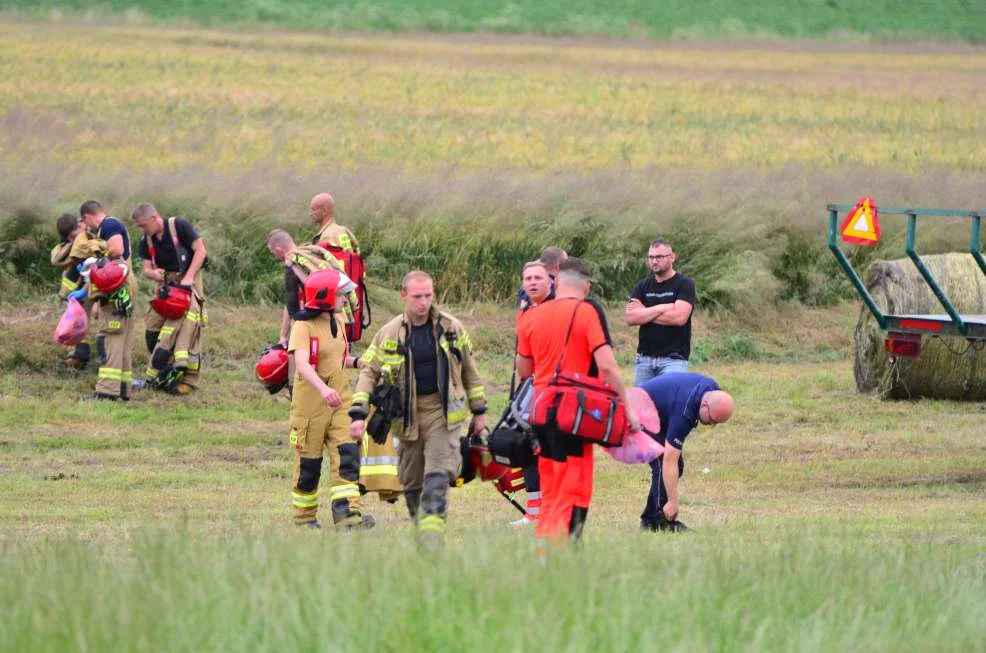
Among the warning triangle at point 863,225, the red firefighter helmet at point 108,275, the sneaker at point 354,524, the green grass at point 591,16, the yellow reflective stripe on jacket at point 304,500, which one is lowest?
the sneaker at point 354,524

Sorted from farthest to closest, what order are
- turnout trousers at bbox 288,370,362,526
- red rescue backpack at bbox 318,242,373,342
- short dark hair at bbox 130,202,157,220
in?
short dark hair at bbox 130,202,157,220 < red rescue backpack at bbox 318,242,373,342 < turnout trousers at bbox 288,370,362,526

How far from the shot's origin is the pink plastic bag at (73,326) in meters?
16.3

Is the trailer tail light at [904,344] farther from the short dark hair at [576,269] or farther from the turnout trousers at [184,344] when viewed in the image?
the turnout trousers at [184,344]

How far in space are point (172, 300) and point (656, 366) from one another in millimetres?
6334

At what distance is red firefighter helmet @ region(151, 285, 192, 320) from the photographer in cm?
1661

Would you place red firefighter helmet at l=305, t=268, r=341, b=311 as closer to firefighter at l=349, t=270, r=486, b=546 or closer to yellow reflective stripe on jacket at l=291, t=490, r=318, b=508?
firefighter at l=349, t=270, r=486, b=546

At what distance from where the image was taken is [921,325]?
13891 millimetres

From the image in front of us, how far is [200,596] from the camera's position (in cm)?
664

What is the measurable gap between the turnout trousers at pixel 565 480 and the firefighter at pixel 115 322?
824 centimetres

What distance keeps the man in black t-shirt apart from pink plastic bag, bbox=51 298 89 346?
6530 mm

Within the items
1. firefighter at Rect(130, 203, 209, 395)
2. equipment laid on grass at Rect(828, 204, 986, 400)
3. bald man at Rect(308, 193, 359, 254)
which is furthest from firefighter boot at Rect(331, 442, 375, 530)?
equipment laid on grass at Rect(828, 204, 986, 400)

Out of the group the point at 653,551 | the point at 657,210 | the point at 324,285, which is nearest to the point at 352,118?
the point at 657,210

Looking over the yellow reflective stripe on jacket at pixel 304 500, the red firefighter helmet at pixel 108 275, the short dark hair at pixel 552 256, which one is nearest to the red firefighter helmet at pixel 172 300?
the red firefighter helmet at pixel 108 275

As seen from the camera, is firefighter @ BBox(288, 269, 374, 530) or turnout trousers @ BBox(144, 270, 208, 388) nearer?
firefighter @ BBox(288, 269, 374, 530)
